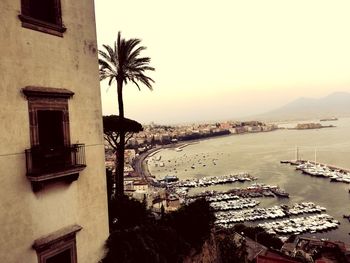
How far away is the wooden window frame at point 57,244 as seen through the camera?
23.3 feet

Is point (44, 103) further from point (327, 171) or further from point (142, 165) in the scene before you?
point (142, 165)

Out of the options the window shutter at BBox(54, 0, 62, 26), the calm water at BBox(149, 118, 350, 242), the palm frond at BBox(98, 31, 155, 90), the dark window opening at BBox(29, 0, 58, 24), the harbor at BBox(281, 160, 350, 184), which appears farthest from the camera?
the harbor at BBox(281, 160, 350, 184)

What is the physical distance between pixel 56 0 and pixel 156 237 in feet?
21.1

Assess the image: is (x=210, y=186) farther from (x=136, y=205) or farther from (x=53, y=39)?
(x=53, y=39)

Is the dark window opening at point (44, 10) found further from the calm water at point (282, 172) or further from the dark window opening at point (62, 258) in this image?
the calm water at point (282, 172)

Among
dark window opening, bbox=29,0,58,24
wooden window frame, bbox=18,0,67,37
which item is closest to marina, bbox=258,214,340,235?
wooden window frame, bbox=18,0,67,37

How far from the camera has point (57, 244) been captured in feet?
24.7

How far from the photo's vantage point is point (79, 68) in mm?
8406

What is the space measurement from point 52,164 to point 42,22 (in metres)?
2.75

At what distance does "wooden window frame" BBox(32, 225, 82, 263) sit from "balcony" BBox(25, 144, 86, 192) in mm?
1010

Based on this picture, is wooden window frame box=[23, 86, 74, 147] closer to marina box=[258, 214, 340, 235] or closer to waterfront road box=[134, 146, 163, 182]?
marina box=[258, 214, 340, 235]

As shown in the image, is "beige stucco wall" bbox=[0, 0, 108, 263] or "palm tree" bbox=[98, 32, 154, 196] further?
"palm tree" bbox=[98, 32, 154, 196]

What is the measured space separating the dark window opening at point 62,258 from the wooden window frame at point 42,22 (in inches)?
176

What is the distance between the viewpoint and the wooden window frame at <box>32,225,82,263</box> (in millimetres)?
7098
